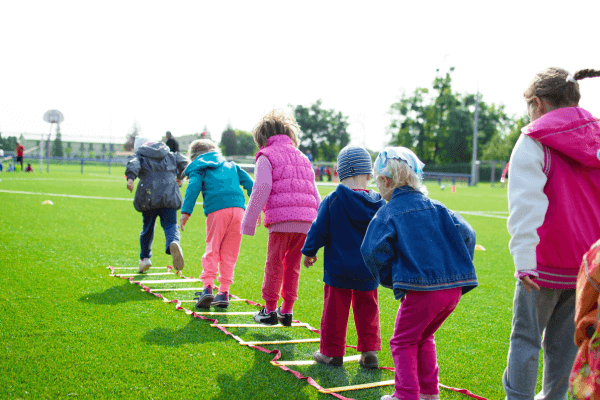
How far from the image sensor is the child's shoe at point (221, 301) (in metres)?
5.00

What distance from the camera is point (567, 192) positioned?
8.26 ft

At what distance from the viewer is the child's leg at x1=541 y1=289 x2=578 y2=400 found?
2555mm

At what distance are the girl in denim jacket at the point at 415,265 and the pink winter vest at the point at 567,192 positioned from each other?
434 mm

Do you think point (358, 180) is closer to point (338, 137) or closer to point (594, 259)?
point (594, 259)

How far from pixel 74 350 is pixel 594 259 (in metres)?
3.30

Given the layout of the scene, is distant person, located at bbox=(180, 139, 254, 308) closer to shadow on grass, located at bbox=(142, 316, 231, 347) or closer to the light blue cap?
shadow on grass, located at bbox=(142, 316, 231, 347)

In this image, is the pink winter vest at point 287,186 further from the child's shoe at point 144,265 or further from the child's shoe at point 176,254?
the child's shoe at point 144,265

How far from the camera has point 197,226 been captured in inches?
445

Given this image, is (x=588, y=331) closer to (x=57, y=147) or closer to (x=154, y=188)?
(x=154, y=188)

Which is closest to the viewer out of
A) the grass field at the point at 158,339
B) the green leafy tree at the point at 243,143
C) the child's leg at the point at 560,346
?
the child's leg at the point at 560,346

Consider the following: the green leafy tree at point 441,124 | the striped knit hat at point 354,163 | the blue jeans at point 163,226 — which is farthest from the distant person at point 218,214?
the green leafy tree at point 441,124

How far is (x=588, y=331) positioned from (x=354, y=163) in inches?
86.4

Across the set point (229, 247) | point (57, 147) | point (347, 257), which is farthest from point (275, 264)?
point (57, 147)

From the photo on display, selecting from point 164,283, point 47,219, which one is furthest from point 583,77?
point 47,219
